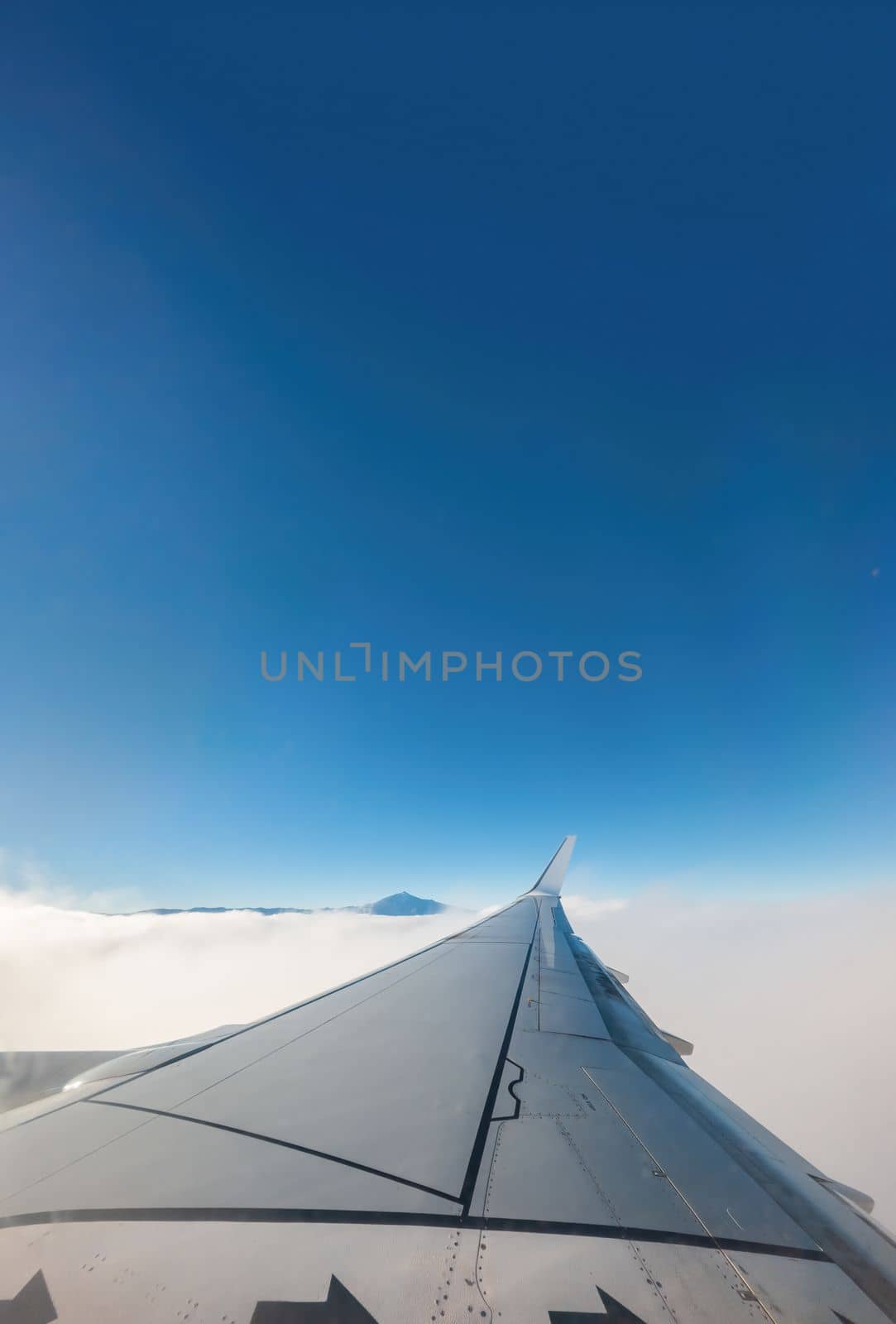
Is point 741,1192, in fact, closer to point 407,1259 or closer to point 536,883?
point 407,1259

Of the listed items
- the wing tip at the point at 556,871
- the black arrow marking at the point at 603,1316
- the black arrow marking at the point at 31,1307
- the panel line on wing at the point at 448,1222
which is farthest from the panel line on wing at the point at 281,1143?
the wing tip at the point at 556,871

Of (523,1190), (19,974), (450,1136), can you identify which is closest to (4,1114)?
(450,1136)

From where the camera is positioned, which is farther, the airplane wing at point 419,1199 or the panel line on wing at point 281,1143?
the panel line on wing at point 281,1143

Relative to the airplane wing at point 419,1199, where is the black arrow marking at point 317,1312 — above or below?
above

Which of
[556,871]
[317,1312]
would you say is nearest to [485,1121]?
[317,1312]

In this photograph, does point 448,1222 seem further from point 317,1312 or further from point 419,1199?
point 317,1312

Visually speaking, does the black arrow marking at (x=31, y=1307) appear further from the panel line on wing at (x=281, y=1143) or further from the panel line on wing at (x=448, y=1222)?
the panel line on wing at (x=281, y=1143)
